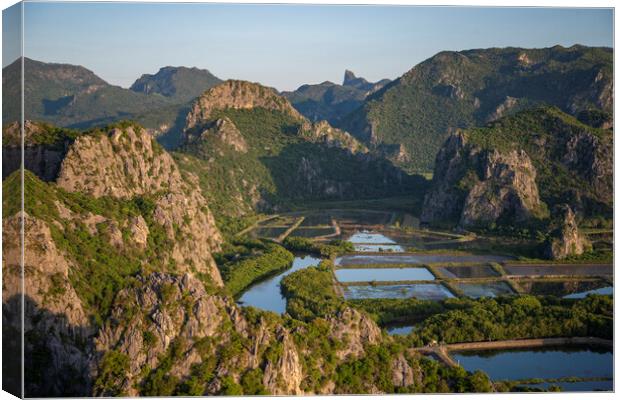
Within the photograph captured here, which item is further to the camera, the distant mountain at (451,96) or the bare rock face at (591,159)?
the distant mountain at (451,96)

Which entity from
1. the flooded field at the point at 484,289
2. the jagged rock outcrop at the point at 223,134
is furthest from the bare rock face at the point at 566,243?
the jagged rock outcrop at the point at 223,134

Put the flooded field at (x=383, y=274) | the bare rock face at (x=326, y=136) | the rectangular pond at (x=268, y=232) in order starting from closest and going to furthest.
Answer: the flooded field at (x=383, y=274) → the rectangular pond at (x=268, y=232) → the bare rock face at (x=326, y=136)

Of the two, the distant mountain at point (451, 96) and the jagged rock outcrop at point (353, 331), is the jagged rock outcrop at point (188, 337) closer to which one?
the jagged rock outcrop at point (353, 331)

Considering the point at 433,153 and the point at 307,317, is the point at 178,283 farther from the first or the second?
the point at 433,153

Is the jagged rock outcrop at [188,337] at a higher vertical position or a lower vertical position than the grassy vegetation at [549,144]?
lower

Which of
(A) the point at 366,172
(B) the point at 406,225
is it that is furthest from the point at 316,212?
(A) the point at 366,172
